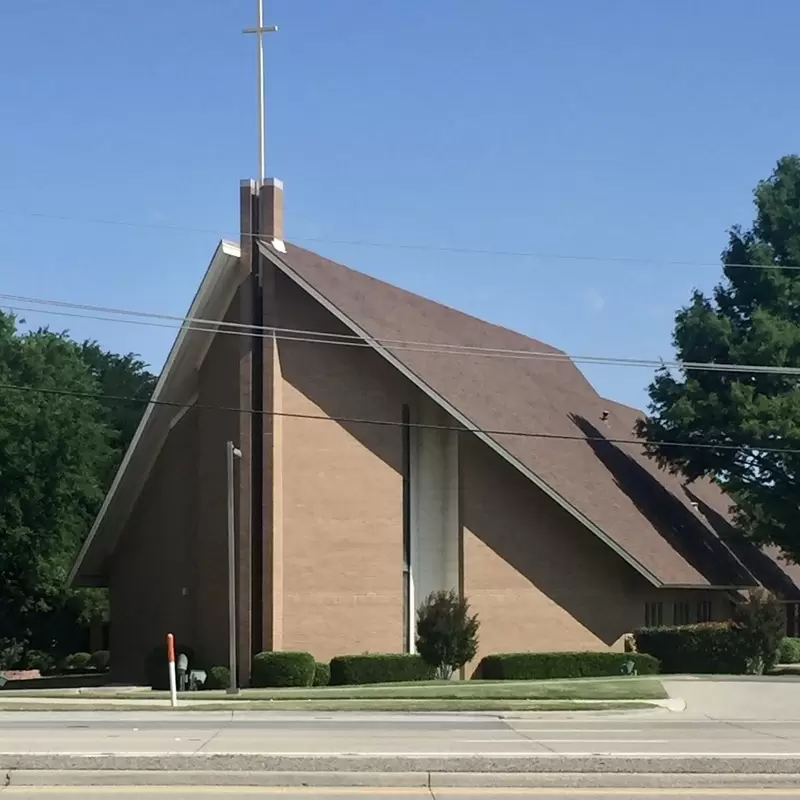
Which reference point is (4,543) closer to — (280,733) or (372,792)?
(280,733)

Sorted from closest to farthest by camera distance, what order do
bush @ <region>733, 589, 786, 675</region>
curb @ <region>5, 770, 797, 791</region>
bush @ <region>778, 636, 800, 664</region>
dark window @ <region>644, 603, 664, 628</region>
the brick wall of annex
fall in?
1. curb @ <region>5, 770, 797, 791</region>
2. bush @ <region>733, 589, 786, 675</region>
3. the brick wall of annex
4. dark window @ <region>644, 603, 664, 628</region>
5. bush @ <region>778, 636, 800, 664</region>

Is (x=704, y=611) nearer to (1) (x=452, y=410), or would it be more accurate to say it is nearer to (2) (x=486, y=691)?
(1) (x=452, y=410)

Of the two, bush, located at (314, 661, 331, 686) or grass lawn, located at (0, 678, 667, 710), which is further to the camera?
bush, located at (314, 661, 331, 686)

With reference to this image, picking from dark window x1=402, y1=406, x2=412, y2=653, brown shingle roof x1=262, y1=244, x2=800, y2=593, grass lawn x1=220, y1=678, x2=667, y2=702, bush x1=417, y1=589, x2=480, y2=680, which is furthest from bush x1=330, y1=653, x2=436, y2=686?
brown shingle roof x1=262, y1=244, x2=800, y2=593

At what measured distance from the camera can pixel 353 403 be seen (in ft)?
111

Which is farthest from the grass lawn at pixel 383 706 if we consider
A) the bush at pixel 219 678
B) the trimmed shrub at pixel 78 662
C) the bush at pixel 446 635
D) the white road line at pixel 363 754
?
the trimmed shrub at pixel 78 662

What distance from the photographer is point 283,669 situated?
31.2 m

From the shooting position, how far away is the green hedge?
112 feet

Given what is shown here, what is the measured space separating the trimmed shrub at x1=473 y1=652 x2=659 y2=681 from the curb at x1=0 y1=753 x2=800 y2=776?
69.2 feet

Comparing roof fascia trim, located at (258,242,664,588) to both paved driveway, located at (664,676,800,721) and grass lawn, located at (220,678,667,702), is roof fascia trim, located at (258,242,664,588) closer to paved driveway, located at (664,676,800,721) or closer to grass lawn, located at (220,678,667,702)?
paved driveway, located at (664,676,800,721)

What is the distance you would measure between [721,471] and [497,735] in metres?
24.3

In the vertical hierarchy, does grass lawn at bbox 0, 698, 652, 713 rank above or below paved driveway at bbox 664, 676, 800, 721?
above

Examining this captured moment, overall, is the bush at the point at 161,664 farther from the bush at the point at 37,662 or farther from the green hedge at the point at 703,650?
the bush at the point at 37,662

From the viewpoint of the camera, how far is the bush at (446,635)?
31766 mm
